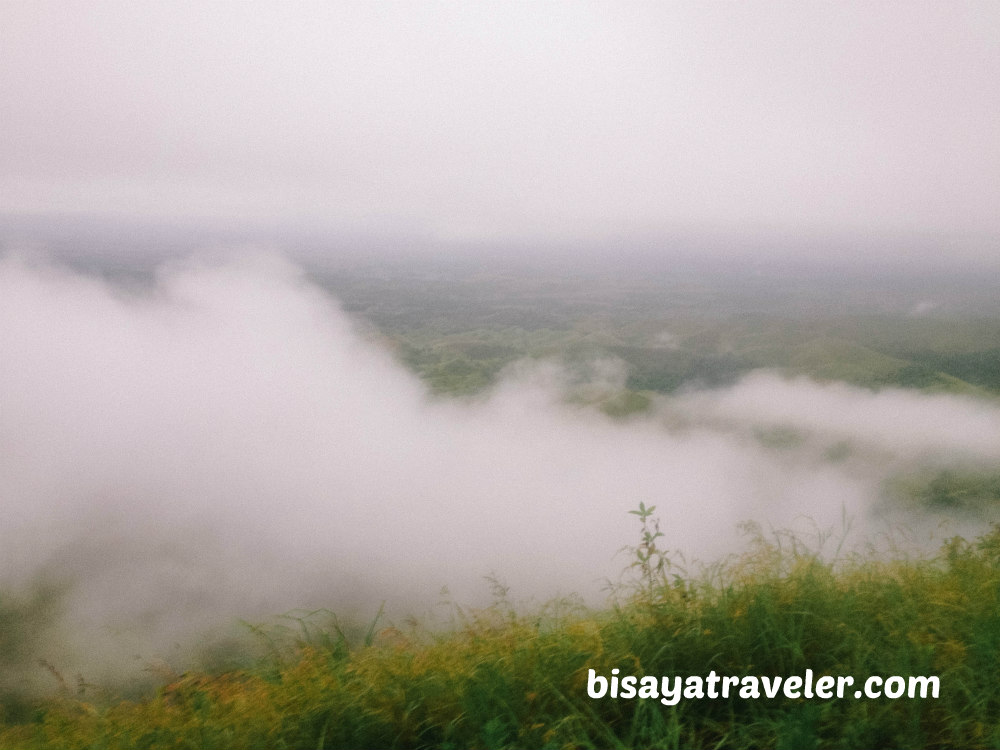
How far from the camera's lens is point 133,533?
131375 millimetres

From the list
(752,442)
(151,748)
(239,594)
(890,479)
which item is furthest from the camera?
(752,442)

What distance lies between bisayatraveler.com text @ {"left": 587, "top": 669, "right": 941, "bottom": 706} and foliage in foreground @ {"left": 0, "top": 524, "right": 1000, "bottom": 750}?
0.03m

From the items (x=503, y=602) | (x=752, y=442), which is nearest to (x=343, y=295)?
(x=752, y=442)

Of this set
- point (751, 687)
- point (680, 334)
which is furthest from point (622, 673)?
point (680, 334)

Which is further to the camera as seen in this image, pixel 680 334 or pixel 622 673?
pixel 680 334

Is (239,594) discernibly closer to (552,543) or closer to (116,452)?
(552,543)

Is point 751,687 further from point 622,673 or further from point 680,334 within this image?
point 680,334

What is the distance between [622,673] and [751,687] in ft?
1.64

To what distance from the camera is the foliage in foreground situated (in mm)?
2117

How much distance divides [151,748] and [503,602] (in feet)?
5.63

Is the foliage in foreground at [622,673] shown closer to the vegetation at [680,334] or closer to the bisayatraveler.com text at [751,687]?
the bisayatraveler.com text at [751,687]

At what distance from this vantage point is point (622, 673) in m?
2.38

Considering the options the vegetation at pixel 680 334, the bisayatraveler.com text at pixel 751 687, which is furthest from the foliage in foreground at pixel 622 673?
the vegetation at pixel 680 334

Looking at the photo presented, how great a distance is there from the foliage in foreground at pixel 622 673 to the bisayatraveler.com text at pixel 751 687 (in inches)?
1.3
